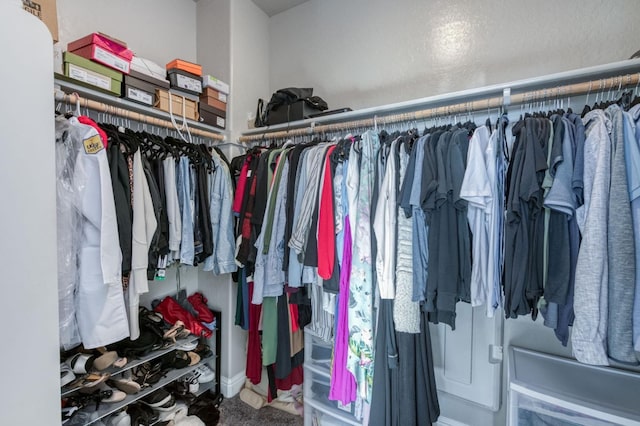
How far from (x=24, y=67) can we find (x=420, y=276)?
141 cm

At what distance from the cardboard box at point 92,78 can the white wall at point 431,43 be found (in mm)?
1212

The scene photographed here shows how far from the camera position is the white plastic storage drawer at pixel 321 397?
1.48 meters

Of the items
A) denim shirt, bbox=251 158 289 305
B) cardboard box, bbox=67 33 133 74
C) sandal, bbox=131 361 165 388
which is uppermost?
cardboard box, bbox=67 33 133 74

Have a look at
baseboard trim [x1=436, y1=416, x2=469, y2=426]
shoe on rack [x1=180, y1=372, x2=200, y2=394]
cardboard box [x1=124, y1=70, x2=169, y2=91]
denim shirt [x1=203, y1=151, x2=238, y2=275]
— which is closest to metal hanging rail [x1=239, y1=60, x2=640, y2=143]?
denim shirt [x1=203, y1=151, x2=238, y2=275]

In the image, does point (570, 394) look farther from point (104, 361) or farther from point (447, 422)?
point (104, 361)

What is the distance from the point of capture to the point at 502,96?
47.0 inches

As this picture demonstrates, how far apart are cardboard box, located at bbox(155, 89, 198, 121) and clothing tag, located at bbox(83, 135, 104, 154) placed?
56cm

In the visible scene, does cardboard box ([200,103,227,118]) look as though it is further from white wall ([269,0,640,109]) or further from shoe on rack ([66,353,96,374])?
shoe on rack ([66,353,96,374])

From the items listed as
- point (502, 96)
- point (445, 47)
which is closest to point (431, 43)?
point (445, 47)

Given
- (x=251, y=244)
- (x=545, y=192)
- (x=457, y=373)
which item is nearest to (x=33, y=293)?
(x=251, y=244)

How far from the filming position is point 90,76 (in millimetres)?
1295

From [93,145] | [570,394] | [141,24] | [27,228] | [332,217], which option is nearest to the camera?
[27,228]

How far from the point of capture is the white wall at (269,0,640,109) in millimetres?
1329

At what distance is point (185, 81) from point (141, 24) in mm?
576
